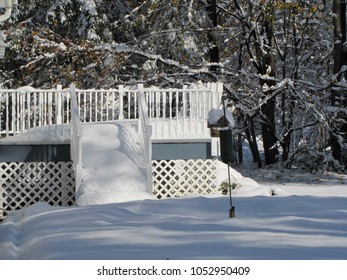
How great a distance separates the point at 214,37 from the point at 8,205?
9299 millimetres

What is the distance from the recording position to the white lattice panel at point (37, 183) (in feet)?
50.0

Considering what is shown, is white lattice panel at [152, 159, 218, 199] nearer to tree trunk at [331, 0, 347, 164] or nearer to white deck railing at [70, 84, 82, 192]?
white deck railing at [70, 84, 82, 192]

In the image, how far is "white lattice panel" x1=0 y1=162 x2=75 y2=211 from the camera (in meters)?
15.2

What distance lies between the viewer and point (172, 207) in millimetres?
11398

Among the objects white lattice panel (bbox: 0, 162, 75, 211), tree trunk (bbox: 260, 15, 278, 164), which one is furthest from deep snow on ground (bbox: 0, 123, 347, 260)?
tree trunk (bbox: 260, 15, 278, 164)

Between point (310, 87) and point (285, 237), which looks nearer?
point (285, 237)

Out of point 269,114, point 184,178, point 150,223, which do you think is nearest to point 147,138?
point 184,178

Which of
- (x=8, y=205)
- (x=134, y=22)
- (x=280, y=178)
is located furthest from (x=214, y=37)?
(x=8, y=205)

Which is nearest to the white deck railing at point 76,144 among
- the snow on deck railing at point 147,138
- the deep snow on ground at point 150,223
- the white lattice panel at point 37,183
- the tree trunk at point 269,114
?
the deep snow on ground at point 150,223

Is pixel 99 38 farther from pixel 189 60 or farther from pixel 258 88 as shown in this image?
pixel 258 88

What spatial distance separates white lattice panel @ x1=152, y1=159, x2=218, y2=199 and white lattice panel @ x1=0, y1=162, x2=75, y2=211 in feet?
5.89

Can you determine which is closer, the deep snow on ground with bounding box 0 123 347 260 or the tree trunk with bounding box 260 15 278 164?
the deep snow on ground with bounding box 0 123 347 260

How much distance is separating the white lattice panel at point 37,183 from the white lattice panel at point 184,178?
5.89 ft
